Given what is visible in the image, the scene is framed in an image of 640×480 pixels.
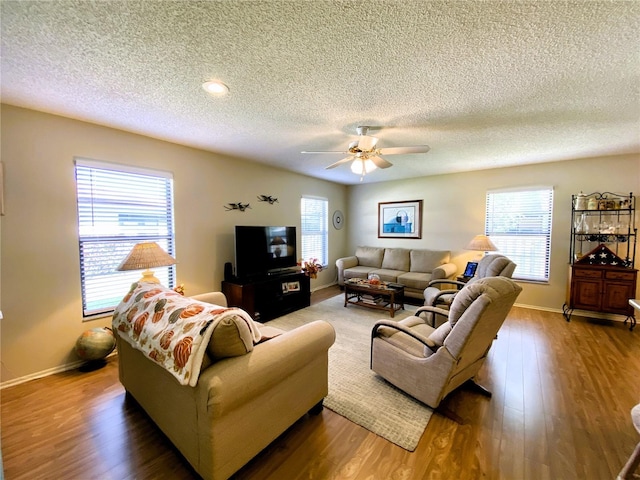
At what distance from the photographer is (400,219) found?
586 centimetres

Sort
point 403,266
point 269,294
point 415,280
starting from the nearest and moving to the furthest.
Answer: point 269,294 → point 415,280 → point 403,266

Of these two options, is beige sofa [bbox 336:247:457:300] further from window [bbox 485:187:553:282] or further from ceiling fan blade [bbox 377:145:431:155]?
ceiling fan blade [bbox 377:145:431:155]

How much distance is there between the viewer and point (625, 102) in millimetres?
2201

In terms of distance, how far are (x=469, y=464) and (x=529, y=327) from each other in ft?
9.56

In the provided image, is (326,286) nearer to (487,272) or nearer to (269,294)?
(269,294)

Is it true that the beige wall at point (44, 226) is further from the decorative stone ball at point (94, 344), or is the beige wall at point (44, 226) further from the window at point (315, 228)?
the window at point (315, 228)

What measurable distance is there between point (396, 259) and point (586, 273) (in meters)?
2.80

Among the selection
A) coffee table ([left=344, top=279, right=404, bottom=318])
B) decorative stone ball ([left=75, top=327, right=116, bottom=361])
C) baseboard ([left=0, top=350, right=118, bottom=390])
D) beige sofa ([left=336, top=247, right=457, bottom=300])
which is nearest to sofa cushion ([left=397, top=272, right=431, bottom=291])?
beige sofa ([left=336, top=247, right=457, bottom=300])

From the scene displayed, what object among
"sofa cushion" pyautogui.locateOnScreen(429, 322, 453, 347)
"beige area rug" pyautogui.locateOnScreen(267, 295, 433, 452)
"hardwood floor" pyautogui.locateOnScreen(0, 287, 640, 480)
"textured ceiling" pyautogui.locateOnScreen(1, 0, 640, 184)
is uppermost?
"textured ceiling" pyautogui.locateOnScreen(1, 0, 640, 184)

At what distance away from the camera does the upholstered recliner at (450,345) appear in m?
1.77

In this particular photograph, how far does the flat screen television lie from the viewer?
3.87 m

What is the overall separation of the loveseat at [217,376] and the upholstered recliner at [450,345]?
719mm

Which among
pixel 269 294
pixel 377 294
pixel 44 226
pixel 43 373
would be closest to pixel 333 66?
pixel 44 226

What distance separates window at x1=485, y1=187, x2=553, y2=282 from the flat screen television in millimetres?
3674
